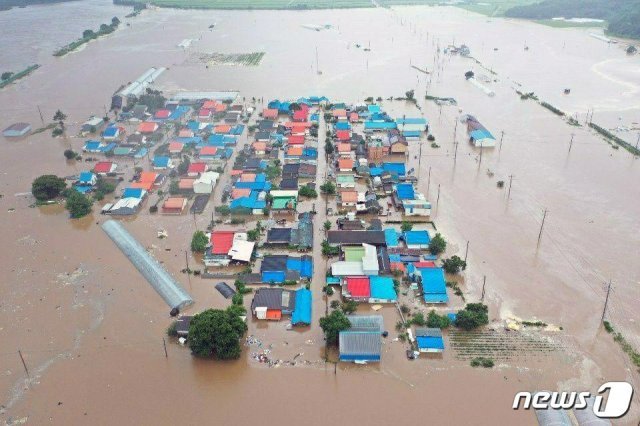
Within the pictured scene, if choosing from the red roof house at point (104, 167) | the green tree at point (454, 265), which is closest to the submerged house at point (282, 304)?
the green tree at point (454, 265)

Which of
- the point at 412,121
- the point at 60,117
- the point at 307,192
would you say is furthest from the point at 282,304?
the point at 60,117

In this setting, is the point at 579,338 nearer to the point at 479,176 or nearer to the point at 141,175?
the point at 479,176

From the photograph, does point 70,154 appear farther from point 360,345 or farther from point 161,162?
point 360,345

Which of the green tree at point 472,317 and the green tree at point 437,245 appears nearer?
the green tree at point 472,317

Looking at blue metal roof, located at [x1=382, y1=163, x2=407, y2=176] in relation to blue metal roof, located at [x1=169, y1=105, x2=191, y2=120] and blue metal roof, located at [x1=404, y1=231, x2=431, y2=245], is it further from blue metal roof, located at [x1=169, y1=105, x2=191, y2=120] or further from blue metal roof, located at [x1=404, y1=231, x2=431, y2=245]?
blue metal roof, located at [x1=169, y1=105, x2=191, y2=120]

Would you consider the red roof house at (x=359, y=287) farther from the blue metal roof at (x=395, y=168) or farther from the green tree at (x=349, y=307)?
the blue metal roof at (x=395, y=168)

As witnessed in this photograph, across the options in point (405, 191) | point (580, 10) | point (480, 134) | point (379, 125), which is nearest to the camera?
point (405, 191)
